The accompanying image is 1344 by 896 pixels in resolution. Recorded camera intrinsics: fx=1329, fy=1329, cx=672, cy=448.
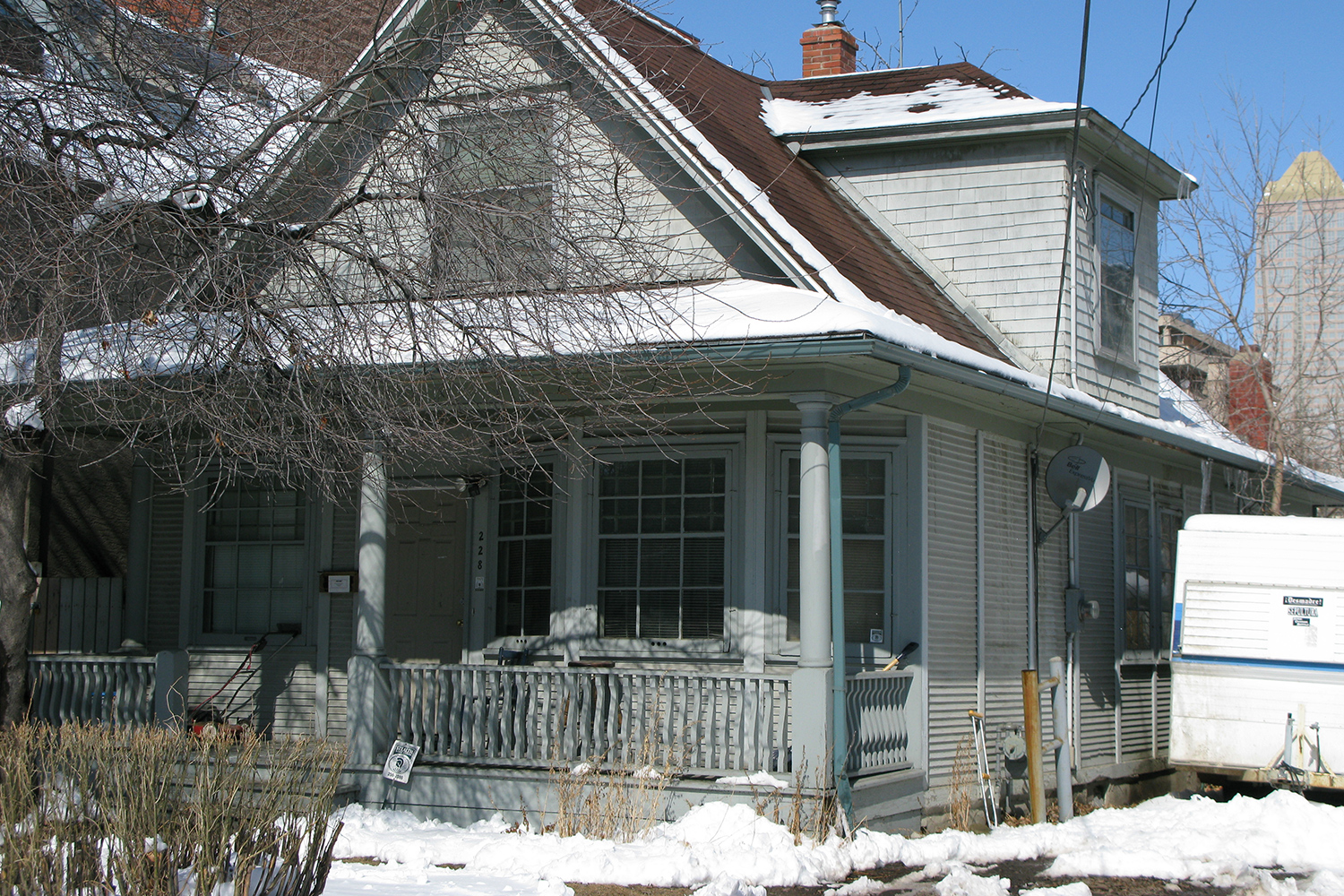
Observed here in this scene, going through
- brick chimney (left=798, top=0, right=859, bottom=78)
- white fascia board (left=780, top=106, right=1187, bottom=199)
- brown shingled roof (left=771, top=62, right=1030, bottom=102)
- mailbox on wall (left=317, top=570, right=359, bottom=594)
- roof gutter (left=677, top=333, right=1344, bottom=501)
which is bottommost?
mailbox on wall (left=317, top=570, right=359, bottom=594)

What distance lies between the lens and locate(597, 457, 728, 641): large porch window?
10.3 metres

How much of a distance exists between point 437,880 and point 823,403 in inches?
151

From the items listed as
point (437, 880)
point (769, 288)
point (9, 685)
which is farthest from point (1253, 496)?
point (9, 685)

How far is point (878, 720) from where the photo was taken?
9.34m

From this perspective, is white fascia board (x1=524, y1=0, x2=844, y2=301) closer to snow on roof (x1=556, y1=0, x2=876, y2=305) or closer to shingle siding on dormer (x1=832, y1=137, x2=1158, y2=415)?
snow on roof (x1=556, y1=0, x2=876, y2=305)

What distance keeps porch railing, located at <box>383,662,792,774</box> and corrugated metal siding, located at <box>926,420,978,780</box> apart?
1584mm

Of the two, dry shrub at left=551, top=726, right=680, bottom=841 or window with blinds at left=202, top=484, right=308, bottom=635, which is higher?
window with blinds at left=202, top=484, right=308, bottom=635

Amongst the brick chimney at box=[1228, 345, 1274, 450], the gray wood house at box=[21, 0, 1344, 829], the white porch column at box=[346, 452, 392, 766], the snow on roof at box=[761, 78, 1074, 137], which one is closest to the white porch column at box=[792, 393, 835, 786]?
the gray wood house at box=[21, 0, 1344, 829]

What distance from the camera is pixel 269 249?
7660 millimetres

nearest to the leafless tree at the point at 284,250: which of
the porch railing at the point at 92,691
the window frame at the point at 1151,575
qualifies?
the porch railing at the point at 92,691

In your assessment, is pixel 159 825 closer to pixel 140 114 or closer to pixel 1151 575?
pixel 140 114

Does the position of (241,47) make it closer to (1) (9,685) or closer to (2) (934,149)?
(1) (9,685)

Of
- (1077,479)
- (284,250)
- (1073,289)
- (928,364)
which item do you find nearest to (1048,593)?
(1077,479)

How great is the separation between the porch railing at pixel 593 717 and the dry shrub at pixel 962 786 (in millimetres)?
1739
